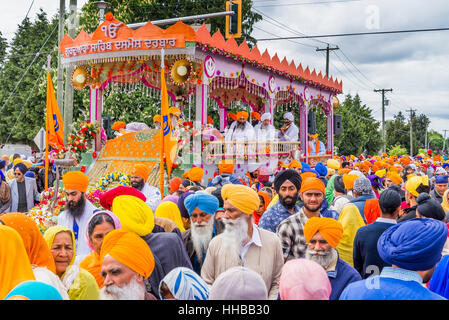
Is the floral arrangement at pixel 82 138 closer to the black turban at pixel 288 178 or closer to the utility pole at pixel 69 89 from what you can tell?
the utility pole at pixel 69 89

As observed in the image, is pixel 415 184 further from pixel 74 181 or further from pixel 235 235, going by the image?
pixel 74 181

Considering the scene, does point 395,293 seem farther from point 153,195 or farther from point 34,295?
point 153,195

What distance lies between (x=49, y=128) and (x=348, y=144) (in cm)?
2938

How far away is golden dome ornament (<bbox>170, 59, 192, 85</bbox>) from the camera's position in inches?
514

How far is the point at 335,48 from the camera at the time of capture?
4141cm

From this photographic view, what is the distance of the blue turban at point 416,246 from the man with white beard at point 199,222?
2.34 m

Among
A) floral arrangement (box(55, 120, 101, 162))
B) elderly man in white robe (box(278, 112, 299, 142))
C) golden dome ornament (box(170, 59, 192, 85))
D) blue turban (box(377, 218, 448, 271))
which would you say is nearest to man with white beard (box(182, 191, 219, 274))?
blue turban (box(377, 218, 448, 271))

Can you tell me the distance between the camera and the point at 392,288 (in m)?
2.49

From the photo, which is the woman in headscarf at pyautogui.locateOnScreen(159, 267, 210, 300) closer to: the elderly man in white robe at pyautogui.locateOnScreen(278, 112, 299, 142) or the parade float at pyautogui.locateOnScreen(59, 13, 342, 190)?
the parade float at pyautogui.locateOnScreen(59, 13, 342, 190)

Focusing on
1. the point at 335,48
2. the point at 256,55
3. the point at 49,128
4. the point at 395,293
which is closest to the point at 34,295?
the point at 395,293

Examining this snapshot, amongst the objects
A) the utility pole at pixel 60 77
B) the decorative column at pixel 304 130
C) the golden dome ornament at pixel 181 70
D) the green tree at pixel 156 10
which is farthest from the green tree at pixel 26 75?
the golden dome ornament at pixel 181 70

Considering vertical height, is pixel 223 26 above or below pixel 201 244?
above

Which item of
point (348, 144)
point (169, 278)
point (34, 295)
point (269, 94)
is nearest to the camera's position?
point (34, 295)

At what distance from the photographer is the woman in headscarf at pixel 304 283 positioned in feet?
7.95
